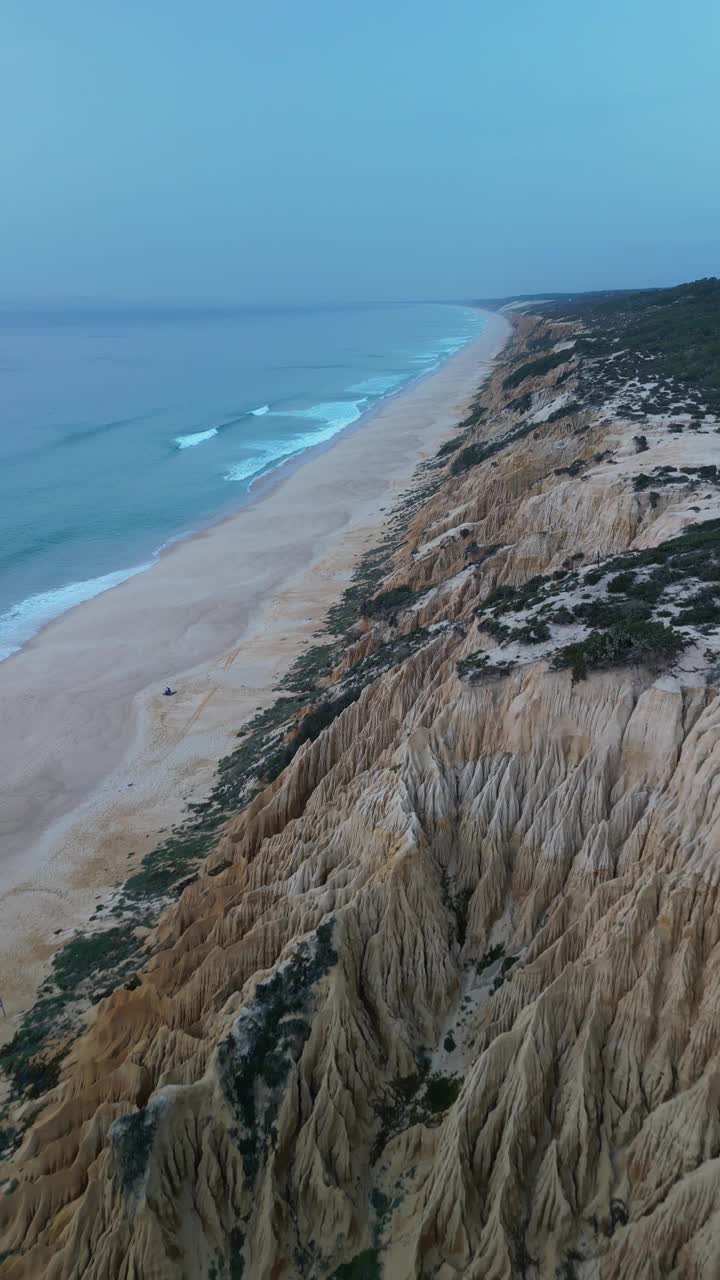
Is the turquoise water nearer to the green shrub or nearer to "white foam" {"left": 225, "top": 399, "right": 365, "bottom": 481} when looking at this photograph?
"white foam" {"left": 225, "top": 399, "right": 365, "bottom": 481}

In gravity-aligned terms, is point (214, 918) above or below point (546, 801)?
below

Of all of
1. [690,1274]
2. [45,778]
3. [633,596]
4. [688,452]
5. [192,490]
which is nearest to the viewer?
[690,1274]

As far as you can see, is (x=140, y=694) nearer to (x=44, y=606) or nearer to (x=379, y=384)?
(x=44, y=606)

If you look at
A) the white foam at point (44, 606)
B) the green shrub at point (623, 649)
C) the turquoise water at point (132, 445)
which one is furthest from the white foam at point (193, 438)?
the green shrub at point (623, 649)

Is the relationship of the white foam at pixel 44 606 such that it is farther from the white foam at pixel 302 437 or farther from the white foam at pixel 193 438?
the white foam at pixel 193 438

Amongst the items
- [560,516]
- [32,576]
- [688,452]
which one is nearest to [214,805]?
[560,516]

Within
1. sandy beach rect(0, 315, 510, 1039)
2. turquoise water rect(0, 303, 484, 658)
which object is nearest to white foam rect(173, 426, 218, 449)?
turquoise water rect(0, 303, 484, 658)

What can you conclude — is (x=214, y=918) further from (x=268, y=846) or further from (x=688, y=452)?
(x=688, y=452)
